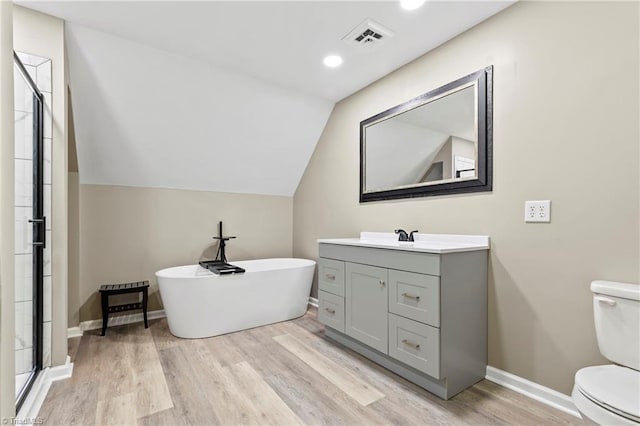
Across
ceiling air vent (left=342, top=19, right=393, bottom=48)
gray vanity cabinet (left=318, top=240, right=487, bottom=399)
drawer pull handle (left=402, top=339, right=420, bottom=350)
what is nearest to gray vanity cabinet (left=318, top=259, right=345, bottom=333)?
gray vanity cabinet (left=318, top=240, right=487, bottom=399)

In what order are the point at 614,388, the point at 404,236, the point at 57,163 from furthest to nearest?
the point at 404,236
the point at 57,163
the point at 614,388

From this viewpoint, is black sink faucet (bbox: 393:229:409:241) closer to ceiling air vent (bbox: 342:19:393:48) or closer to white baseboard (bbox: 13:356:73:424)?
ceiling air vent (bbox: 342:19:393:48)

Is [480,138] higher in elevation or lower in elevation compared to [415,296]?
higher

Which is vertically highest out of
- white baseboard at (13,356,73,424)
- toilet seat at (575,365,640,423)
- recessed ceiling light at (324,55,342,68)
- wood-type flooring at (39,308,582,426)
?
recessed ceiling light at (324,55,342,68)

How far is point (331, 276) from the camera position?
8.65ft

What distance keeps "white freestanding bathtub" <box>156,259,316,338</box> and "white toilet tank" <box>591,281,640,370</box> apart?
2.35 metres

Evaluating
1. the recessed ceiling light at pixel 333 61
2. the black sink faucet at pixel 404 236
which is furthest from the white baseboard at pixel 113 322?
the recessed ceiling light at pixel 333 61

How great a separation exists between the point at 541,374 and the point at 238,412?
1721mm

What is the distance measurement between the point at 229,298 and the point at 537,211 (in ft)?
8.04

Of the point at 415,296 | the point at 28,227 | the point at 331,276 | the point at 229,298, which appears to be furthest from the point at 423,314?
the point at 28,227

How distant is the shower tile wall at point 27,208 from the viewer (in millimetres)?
1834

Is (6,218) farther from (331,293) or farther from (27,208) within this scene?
(331,293)

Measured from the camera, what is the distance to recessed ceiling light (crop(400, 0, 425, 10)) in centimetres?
188

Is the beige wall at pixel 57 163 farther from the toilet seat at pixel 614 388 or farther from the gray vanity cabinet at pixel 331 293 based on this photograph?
the toilet seat at pixel 614 388
